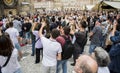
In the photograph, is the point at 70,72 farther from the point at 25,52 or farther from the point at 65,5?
the point at 65,5

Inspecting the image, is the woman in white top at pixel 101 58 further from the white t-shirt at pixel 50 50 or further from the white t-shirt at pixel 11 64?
the white t-shirt at pixel 50 50

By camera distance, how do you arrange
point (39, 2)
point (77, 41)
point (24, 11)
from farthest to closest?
point (39, 2)
point (24, 11)
point (77, 41)

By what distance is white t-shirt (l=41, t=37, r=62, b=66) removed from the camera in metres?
6.36

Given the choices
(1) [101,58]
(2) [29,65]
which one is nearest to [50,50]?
(1) [101,58]

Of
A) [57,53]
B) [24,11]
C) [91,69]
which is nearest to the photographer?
[91,69]

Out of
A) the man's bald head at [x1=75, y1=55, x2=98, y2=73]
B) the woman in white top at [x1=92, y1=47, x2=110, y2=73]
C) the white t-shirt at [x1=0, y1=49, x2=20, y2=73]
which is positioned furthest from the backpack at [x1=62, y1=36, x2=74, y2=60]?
the man's bald head at [x1=75, y1=55, x2=98, y2=73]

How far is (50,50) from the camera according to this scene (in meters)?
6.39

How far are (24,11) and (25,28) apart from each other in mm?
21417

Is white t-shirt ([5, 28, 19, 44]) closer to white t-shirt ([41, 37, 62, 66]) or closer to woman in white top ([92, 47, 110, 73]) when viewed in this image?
white t-shirt ([41, 37, 62, 66])

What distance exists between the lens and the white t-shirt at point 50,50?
6.36 meters

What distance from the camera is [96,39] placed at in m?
10.1

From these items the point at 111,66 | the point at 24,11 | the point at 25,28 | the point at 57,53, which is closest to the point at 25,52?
the point at 25,28

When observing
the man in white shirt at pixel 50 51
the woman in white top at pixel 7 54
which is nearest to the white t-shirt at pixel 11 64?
the woman in white top at pixel 7 54

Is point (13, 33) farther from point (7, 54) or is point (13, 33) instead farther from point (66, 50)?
point (7, 54)
